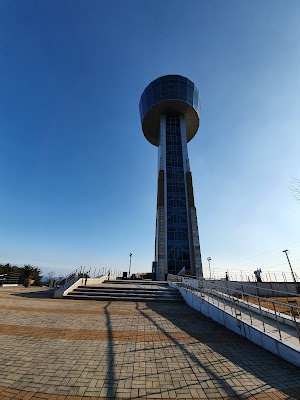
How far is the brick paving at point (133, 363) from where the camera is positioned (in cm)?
360

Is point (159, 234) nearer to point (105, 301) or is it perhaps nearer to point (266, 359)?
point (105, 301)

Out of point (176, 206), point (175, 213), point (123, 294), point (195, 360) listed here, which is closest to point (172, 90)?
point (176, 206)

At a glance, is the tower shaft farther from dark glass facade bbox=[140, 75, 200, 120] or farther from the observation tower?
dark glass facade bbox=[140, 75, 200, 120]

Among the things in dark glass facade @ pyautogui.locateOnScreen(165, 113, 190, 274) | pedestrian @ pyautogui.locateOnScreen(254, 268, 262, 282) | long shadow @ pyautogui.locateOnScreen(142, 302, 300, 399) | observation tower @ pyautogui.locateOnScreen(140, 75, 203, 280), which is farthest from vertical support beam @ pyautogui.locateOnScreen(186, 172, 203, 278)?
long shadow @ pyautogui.locateOnScreen(142, 302, 300, 399)

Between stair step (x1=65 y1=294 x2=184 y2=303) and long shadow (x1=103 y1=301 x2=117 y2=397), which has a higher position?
stair step (x1=65 y1=294 x2=184 y2=303)

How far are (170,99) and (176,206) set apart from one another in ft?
73.0

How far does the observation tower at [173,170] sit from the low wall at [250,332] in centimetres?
1966

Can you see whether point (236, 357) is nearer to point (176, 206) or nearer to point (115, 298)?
point (115, 298)

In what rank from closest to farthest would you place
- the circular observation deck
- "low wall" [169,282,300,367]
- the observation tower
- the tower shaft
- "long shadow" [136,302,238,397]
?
"long shadow" [136,302,238,397], "low wall" [169,282,300,367], the tower shaft, the observation tower, the circular observation deck

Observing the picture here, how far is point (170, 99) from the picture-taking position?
1639 inches

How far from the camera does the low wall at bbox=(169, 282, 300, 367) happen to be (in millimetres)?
4961

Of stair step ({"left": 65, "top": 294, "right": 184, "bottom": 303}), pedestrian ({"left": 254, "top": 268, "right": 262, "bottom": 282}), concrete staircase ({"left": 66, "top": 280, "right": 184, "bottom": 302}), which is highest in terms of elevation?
pedestrian ({"left": 254, "top": 268, "right": 262, "bottom": 282})

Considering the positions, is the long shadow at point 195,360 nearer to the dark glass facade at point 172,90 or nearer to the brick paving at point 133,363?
the brick paving at point 133,363

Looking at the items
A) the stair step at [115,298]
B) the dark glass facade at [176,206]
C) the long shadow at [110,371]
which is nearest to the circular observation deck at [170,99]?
the dark glass facade at [176,206]
